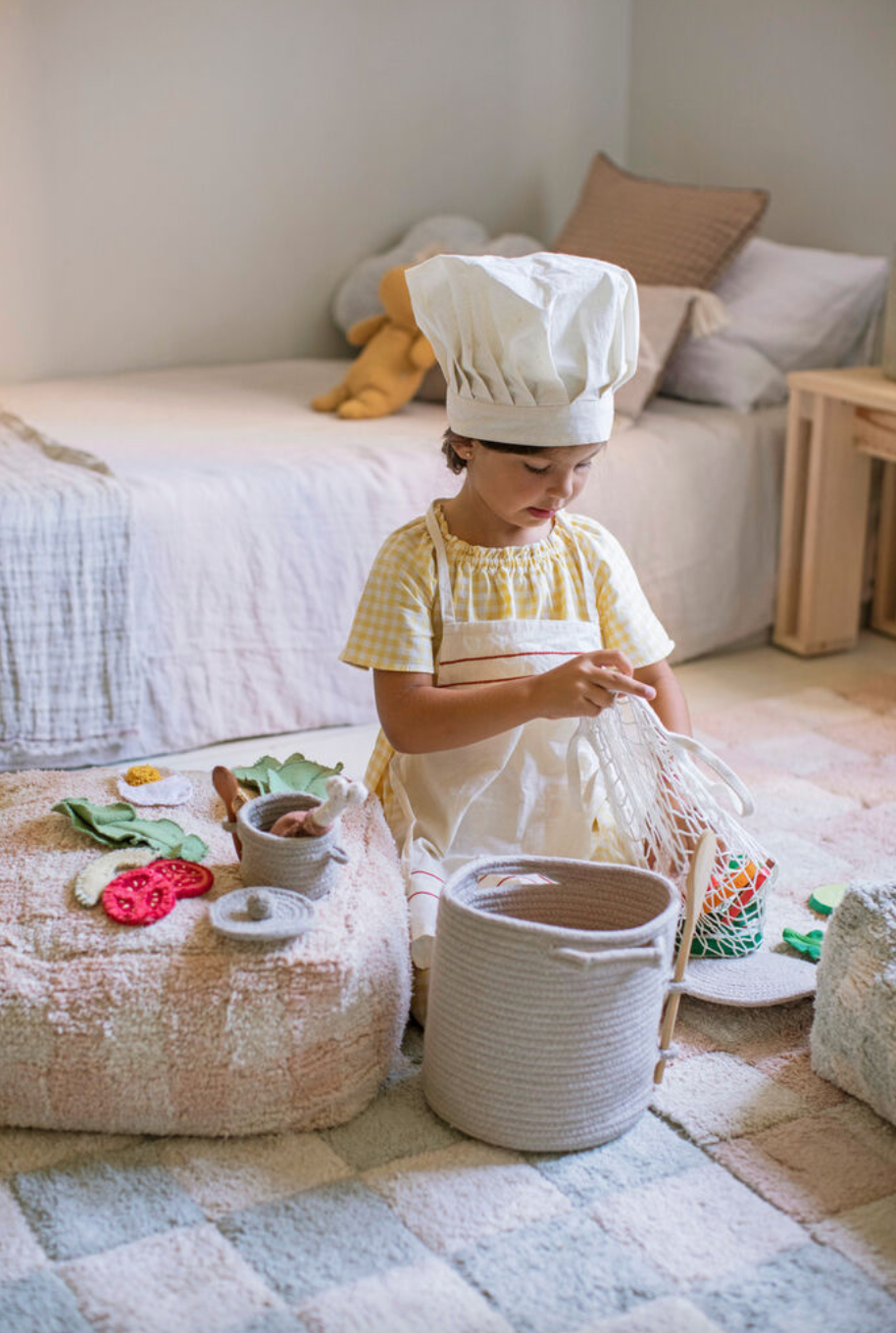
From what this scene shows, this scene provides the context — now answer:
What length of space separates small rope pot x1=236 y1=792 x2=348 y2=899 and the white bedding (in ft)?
2.82

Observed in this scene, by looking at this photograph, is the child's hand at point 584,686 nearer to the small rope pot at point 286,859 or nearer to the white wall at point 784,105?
the small rope pot at point 286,859

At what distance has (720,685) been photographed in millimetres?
2633

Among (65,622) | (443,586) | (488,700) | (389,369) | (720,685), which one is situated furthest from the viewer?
(389,369)

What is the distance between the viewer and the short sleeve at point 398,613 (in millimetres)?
1599

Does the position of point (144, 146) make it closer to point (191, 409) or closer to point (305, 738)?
point (191, 409)

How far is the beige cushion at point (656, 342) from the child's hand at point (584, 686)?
132cm

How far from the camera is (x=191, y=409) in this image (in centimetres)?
278

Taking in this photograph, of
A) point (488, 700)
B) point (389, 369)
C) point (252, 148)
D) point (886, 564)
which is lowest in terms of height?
point (886, 564)

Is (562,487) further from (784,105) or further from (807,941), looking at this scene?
(784,105)

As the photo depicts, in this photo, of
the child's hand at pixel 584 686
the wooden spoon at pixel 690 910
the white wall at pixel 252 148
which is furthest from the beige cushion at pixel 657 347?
the wooden spoon at pixel 690 910

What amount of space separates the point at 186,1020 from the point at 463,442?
2.23 ft

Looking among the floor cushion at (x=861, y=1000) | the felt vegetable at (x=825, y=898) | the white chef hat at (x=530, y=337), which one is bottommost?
the felt vegetable at (x=825, y=898)

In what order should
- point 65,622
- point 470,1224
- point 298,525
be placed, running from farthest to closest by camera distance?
point 298,525
point 65,622
point 470,1224

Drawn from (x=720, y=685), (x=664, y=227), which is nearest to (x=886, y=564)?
(x=720, y=685)
